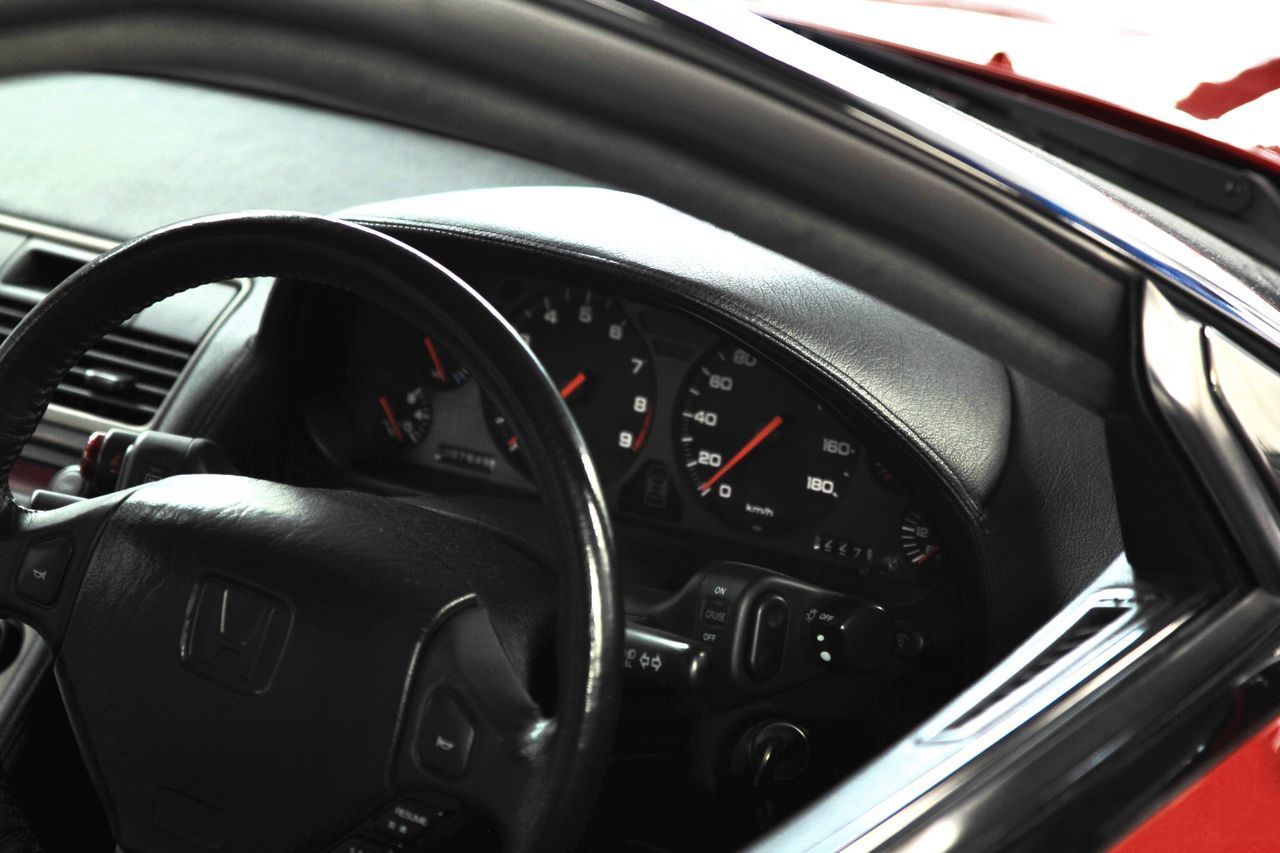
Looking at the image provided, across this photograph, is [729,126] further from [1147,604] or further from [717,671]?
[717,671]

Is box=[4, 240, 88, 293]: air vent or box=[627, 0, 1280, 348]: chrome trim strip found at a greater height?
box=[627, 0, 1280, 348]: chrome trim strip

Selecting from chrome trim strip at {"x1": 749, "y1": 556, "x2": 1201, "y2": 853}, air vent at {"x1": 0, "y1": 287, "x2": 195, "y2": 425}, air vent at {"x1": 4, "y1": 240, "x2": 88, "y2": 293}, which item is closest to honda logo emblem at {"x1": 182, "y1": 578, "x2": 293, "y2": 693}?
chrome trim strip at {"x1": 749, "y1": 556, "x2": 1201, "y2": 853}

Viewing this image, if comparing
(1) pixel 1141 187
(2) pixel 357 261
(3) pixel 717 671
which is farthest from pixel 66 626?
(1) pixel 1141 187

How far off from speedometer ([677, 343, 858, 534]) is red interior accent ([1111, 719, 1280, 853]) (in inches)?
32.4

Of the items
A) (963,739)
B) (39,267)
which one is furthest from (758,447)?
(39,267)

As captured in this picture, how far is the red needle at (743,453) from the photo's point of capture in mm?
1905

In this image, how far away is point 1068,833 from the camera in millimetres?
922

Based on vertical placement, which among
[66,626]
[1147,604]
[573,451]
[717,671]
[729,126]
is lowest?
[717,671]

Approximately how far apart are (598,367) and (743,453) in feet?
0.85

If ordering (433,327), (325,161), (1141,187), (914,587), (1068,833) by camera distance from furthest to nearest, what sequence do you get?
(325,161) → (1141,187) → (914,587) → (433,327) → (1068,833)

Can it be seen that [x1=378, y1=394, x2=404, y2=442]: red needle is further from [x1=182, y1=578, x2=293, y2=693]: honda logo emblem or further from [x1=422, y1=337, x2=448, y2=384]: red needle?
[x1=182, y1=578, x2=293, y2=693]: honda logo emblem

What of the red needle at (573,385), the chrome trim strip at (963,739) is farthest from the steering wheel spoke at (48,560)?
the red needle at (573,385)

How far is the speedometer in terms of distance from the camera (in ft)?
6.09

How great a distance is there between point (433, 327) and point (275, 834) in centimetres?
42
